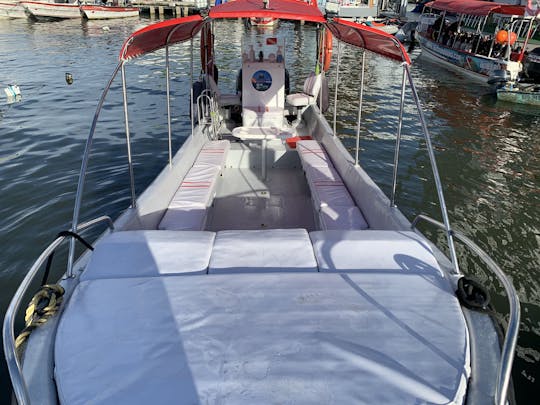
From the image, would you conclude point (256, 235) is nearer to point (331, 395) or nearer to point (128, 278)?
point (128, 278)

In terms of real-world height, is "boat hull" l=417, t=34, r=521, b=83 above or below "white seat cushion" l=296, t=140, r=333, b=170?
above

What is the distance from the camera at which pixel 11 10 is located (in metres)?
38.1

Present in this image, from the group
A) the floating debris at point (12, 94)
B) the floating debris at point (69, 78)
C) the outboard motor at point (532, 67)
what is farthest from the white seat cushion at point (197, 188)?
the outboard motor at point (532, 67)

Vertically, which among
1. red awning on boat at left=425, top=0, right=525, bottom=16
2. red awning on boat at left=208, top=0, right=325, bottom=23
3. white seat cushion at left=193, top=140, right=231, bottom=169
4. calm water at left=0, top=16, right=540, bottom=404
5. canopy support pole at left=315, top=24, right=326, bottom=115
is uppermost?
red awning on boat at left=425, top=0, right=525, bottom=16

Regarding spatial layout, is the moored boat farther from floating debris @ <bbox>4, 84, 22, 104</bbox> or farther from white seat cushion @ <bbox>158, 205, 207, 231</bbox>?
floating debris @ <bbox>4, 84, 22, 104</bbox>

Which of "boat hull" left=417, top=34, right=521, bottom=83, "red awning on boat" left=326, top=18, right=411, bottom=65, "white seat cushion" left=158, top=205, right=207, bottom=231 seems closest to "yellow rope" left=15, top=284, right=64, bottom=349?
"white seat cushion" left=158, top=205, right=207, bottom=231

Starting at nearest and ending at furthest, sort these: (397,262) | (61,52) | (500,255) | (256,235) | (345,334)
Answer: (345,334) → (397,262) → (256,235) → (500,255) → (61,52)

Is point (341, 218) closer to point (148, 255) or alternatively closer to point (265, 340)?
point (148, 255)

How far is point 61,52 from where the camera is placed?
24.6m

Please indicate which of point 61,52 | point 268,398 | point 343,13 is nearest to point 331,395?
point 268,398

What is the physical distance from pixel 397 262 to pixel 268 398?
5.27 ft

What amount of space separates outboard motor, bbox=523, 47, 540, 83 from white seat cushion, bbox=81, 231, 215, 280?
66.4ft

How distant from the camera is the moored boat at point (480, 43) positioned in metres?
18.5

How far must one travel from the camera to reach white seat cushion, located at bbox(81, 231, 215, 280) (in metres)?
3.12
